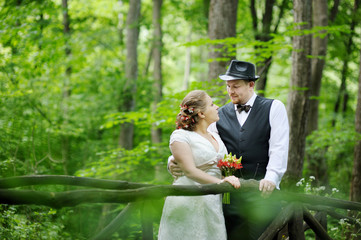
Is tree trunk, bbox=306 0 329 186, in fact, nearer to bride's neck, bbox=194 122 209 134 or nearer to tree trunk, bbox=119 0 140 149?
tree trunk, bbox=119 0 140 149

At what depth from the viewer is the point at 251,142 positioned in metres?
3.14

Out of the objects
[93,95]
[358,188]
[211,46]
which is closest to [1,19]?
[211,46]

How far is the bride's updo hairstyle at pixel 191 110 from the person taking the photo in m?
2.88

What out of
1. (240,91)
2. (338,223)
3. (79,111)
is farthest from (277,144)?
(79,111)

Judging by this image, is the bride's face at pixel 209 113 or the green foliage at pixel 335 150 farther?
the green foliage at pixel 335 150

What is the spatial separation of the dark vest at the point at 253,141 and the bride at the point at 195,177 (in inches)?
12.1

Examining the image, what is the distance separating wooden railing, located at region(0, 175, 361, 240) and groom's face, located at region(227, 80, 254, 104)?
957 millimetres

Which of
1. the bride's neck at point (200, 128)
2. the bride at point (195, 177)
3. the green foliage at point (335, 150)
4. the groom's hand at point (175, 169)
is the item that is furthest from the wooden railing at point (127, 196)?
the green foliage at point (335, 150)

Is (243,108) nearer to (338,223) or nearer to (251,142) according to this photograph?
(251,142)

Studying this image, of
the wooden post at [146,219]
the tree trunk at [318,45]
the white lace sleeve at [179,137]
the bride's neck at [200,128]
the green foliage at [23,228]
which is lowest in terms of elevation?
the green foliage at [23,228]

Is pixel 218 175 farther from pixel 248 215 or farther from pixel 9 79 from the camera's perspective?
pixel 9 79

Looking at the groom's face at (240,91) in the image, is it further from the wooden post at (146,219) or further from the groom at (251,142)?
the wooden post at (146,219)

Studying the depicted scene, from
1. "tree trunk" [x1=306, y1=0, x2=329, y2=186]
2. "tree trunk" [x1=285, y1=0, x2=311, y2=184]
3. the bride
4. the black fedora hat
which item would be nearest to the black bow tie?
the black fedora hat

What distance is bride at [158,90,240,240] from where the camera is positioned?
264cm
